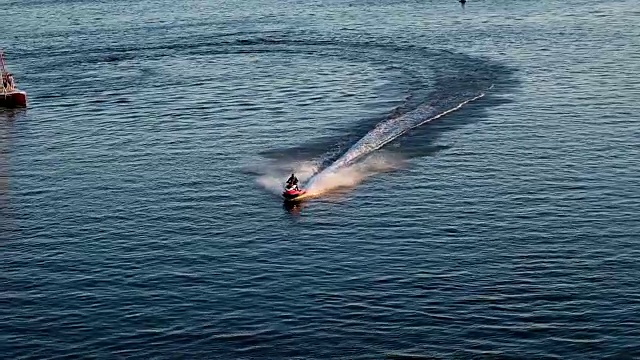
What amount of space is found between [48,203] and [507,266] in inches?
1999

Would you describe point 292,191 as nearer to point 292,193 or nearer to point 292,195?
point 292,193

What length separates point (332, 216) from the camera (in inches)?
3969

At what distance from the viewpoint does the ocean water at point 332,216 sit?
77.1m

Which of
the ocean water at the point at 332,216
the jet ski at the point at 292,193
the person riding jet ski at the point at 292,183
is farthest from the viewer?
the person riding jet ski at the point at 292,183

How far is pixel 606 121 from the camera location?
131 meters

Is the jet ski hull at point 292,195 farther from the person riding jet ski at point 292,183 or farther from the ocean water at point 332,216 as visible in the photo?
the ocean water at point 332,216

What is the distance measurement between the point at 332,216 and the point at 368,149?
22618mm

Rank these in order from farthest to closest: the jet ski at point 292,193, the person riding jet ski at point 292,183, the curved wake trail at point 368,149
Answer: the curved wake trail at point 368,149
the person riding jet ski at point 292,183
the jet ski at point 292,193

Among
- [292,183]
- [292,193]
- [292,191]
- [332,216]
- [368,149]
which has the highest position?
[368,149]

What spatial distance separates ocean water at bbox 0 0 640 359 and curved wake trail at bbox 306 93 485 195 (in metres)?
0.34

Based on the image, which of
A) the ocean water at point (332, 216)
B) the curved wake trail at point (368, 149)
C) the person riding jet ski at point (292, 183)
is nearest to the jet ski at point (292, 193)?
the person riding jet ski at point (292, 183)

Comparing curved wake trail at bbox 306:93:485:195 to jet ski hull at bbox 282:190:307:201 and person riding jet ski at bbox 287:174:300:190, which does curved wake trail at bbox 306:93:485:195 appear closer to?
jet ski hull at bbox 282:190:307:201

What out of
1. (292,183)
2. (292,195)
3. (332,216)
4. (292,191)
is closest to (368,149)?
(292,183)

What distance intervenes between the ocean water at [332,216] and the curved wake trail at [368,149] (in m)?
0.34
